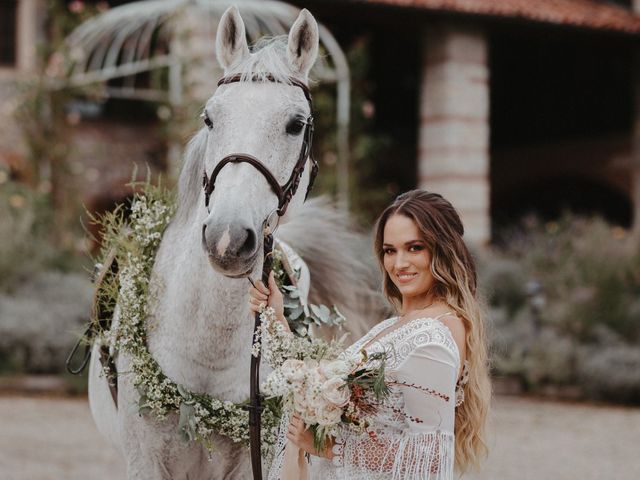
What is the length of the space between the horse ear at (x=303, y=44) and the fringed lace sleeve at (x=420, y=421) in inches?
41.1

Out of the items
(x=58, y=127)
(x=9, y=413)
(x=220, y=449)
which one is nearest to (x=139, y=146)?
(x=58, y=127)

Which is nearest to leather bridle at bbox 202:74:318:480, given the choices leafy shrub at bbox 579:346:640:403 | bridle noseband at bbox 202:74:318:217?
bridle noseband at bbox 202:74:318:217

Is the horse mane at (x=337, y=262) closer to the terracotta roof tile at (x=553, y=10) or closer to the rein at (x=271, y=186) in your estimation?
the rein at (x=271, y=186)

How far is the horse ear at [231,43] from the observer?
2816 mm

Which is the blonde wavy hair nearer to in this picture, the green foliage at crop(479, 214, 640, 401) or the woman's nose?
the woman's nose

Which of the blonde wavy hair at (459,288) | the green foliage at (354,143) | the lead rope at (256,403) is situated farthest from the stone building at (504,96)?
the blonde wavy hair at (459,288)

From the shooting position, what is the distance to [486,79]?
Result: 43.5 ft

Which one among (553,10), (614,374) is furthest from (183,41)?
(614,374)

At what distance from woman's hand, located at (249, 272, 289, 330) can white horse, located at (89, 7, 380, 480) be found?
0.24 ft

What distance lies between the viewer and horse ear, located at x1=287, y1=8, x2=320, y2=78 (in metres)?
2.80

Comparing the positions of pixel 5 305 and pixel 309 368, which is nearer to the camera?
pixel 309 368

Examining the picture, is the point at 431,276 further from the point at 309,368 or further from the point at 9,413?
the point at 9,413

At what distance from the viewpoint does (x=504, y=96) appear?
17906 millimetres

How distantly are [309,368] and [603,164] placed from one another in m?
14.6
